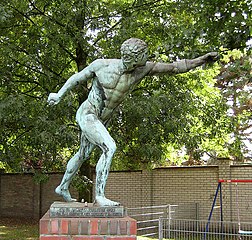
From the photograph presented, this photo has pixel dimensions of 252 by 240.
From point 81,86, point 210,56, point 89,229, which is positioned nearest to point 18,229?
point 81,86

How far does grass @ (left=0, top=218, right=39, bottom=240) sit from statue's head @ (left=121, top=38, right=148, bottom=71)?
10.2m

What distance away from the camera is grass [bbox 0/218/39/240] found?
45.3ft

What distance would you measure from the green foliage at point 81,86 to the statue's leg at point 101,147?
6.23 m

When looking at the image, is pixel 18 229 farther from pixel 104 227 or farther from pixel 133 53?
pixel 133 53

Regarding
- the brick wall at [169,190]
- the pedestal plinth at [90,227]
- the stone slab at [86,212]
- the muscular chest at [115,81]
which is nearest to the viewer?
the pedestal plinth at [90,227]

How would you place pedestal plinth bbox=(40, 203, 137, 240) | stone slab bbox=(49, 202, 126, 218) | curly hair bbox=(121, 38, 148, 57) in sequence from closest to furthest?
pedestal plinth bbox=(40, 203, 137, 240) < stone slab bbox=(49, 202, 126, 218) < curly hair bbox=(121, 38, 148, 57)

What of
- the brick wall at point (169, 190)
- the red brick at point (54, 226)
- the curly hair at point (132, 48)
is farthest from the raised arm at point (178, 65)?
the brick wall at point (169, 190)

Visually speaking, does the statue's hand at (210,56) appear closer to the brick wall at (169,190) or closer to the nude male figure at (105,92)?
the nude male figure at (105,92)

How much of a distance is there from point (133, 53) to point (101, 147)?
1013mm

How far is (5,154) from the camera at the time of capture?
38.8 ft

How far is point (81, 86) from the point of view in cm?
1116

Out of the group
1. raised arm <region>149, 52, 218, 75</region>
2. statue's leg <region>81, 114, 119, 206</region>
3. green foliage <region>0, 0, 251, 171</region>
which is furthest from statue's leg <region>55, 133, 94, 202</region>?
green foliage <region>0, 0, 251, 171</region>

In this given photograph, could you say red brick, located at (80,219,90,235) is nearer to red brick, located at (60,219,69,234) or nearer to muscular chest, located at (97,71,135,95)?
red brick, located at (60,219,69,234)

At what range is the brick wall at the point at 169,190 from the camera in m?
15.5
